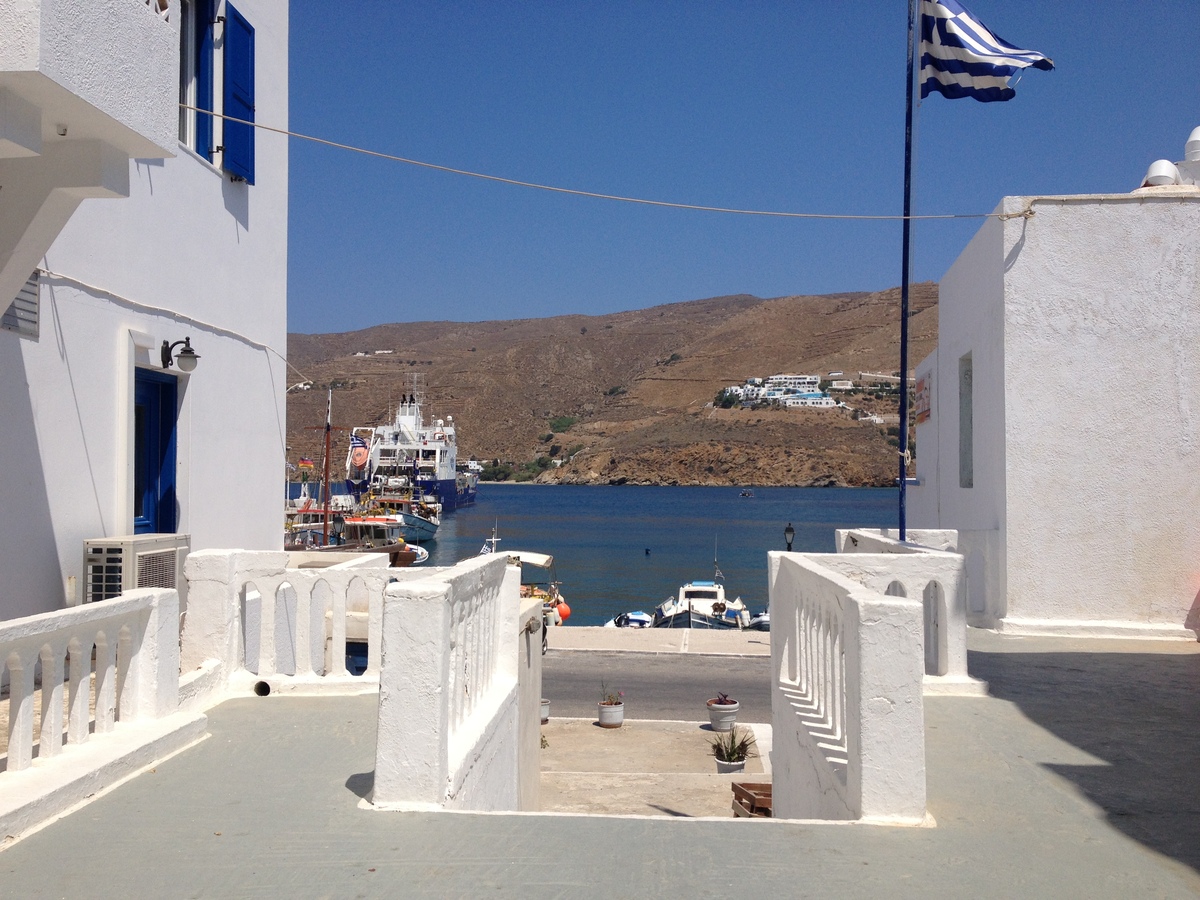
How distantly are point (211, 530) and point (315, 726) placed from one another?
167 inches

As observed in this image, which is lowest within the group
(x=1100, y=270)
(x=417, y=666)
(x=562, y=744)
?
(x=562, y=744)

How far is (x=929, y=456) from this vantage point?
14.8m

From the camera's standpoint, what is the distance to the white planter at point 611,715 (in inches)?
590

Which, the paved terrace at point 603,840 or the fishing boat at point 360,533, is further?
the fishing boat at point 360,533

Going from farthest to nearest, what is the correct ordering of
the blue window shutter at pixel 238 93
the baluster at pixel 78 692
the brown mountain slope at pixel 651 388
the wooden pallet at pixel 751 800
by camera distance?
the brown mountain slope at pixel 651 388 < the blue window shutter at pixel 238 93 < the wooden pallet at pixel 751 800 < the baluster at pixel 78 692

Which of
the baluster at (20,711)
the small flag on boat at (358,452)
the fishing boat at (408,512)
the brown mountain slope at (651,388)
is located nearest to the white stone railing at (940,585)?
the baluster at (20,711)

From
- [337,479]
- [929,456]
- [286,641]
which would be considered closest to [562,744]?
[286,641]

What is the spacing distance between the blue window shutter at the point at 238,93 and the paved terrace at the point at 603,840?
19.8ft

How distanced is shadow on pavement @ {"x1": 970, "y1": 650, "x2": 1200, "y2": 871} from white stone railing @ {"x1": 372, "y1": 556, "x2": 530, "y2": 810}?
2.95 meters

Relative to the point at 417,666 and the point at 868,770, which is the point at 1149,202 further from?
the point at 417,666

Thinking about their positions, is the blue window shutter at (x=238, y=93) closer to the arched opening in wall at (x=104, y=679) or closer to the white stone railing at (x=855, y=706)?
the arched opening in wall at (x=104, y=679)

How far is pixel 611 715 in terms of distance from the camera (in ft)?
49.2

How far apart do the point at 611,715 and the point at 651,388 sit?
129157 millimetres

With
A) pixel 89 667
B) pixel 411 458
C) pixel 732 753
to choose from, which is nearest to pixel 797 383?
pixel 411 458
